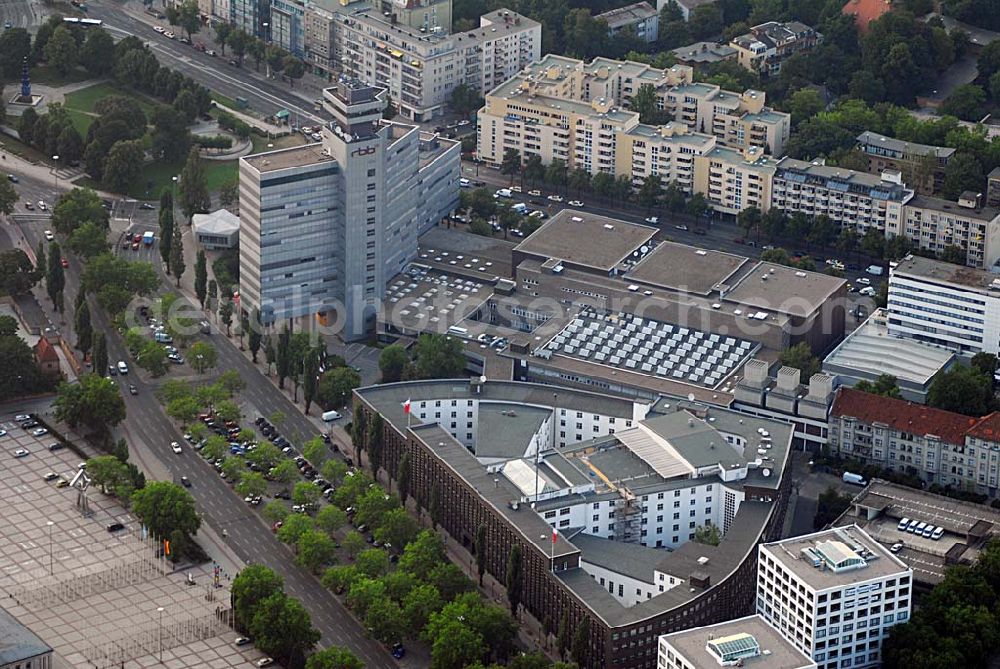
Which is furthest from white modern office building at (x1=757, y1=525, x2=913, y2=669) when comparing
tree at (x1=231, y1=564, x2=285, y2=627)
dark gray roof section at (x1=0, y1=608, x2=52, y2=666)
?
dark gray roof section at (x1=0, y1=608, x2=52, y2=666)

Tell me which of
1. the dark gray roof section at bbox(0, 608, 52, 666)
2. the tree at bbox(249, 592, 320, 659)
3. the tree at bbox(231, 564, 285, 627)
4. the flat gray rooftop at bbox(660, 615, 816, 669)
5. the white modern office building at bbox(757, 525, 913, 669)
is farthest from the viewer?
the tree at bbox(231, 564, 285, 627)

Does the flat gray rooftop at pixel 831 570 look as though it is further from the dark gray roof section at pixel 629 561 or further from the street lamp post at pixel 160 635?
the street lamp post at pixel 160 635

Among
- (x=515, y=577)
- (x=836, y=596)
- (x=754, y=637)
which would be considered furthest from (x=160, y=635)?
(x=836, y=596)

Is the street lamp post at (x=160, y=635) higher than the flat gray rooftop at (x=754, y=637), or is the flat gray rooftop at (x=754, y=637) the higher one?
the flat gray rooftop at (x=754, y=637)

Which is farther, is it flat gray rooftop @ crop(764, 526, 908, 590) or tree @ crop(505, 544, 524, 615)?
tree @ crop(505, 544, 524, 615)

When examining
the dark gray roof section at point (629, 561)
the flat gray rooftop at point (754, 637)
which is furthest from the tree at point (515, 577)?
the flat gray rooftop at point (754, 637)

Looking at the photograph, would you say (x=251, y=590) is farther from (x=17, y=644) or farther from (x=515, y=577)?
(x=515, y=577)

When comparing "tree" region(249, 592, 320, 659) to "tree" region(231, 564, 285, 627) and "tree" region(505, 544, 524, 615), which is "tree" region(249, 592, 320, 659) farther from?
"tree" region(505, 544, 524, 615)
